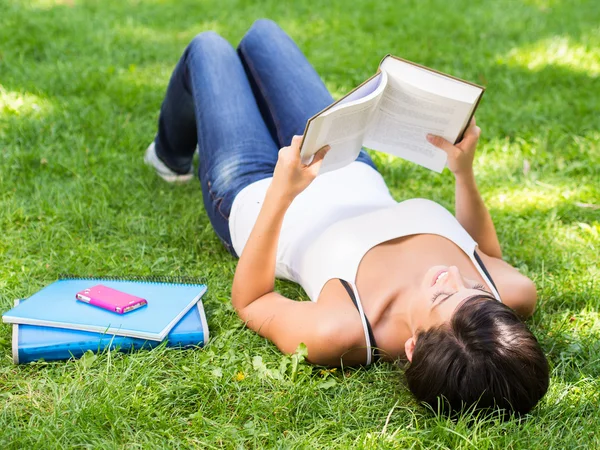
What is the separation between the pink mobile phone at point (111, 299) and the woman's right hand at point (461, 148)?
123cm

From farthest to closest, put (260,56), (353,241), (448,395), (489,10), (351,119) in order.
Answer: (489,10) → (260,56) → (353,241) → (351,119) → (448,395)

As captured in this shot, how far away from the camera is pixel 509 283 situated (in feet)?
8.48

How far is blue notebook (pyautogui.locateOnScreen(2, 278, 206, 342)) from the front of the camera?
7.87ft

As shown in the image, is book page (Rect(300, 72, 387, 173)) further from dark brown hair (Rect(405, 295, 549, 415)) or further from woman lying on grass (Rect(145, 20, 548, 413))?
dark brown hair (Rect(405, 295, 549, 415))

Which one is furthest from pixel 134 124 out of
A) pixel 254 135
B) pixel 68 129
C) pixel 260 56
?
pixel 254 135

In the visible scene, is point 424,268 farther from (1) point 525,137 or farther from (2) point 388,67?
(1) point 525,137

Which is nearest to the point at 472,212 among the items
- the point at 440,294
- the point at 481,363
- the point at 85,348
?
the point at 440,294

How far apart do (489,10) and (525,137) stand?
2.66 metres

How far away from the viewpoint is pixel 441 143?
2725 mm

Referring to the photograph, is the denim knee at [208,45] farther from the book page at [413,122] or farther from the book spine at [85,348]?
the book spine at [85,348]

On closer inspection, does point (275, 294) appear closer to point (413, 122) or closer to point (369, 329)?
point (369, 329)

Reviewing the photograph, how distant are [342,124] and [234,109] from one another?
3.10 ft

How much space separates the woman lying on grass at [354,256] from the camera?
2078 millimetres

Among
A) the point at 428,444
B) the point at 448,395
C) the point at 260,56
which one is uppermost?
the point at 260,56
